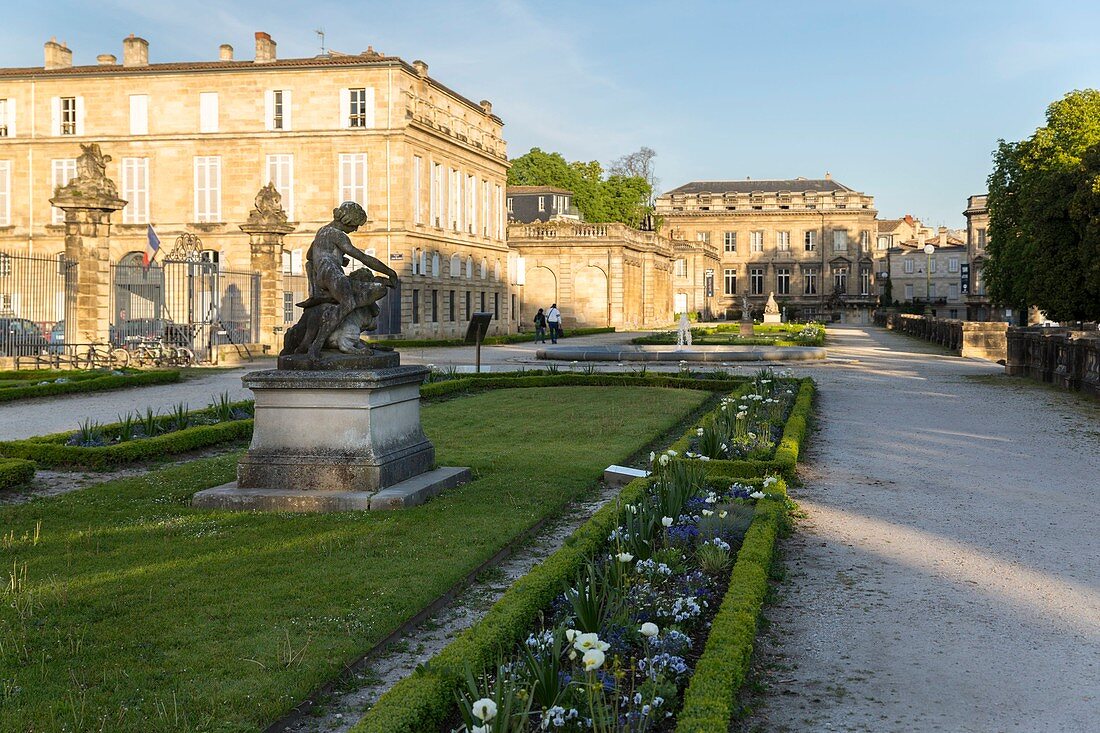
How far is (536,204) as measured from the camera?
205ft

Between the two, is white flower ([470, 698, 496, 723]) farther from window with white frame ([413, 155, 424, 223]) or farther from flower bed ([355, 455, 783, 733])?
window with white frame ([413, 155, 424, 223])

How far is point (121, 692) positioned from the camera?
167 inches

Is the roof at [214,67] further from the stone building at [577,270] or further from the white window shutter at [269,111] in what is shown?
the stone building at [577,270]

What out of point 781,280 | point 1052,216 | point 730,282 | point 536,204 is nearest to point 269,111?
point 536,204

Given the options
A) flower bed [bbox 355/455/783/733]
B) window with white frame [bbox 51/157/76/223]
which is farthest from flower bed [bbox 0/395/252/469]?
window with white frame [bbox 51/157/76/223]

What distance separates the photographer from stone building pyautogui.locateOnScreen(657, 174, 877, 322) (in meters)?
92.3

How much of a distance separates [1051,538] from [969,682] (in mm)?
3310

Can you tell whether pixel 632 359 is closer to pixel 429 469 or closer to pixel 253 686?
pixel 429 469

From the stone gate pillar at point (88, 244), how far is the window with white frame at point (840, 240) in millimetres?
78341

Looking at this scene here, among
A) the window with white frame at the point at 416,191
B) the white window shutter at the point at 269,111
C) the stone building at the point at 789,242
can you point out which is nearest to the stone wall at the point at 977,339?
the window with white frame at the point at 416,191

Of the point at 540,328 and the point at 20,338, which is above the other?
the point at 540,328

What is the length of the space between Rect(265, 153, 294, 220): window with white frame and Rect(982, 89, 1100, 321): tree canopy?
90.4ft

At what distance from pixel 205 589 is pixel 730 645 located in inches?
119

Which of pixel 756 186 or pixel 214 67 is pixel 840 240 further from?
pixel 214 67
